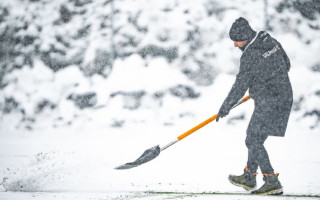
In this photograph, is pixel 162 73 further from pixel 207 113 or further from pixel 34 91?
pixel 34 91

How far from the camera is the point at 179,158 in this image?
3967mm

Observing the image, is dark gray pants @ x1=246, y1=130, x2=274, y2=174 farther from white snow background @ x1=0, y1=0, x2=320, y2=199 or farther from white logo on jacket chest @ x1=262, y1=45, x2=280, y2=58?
white snow background @ x1=0, y1=0, x2=320, y2=199

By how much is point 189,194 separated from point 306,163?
1.48 meters

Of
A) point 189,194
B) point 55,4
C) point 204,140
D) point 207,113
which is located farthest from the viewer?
point 55,4

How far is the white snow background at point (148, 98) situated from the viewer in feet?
12.4

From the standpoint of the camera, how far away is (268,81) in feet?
7.98

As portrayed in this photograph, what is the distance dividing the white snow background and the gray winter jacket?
96 centimetres

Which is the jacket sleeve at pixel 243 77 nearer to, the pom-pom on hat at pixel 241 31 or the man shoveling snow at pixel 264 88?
the man shoveling snow at pixel 264 88

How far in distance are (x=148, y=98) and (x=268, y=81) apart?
3.34m

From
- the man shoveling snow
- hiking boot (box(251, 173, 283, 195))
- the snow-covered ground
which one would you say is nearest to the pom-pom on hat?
the man shoveling snow

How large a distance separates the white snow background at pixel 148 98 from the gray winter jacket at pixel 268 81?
958 mm

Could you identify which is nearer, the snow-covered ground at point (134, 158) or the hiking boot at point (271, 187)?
the hiking boot at point (271, 187)

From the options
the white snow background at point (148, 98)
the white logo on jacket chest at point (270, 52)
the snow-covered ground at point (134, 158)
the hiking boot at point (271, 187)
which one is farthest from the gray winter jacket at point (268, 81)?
the white snow background at point (148, 98)

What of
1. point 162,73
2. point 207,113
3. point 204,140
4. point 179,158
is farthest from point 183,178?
point 162,73
